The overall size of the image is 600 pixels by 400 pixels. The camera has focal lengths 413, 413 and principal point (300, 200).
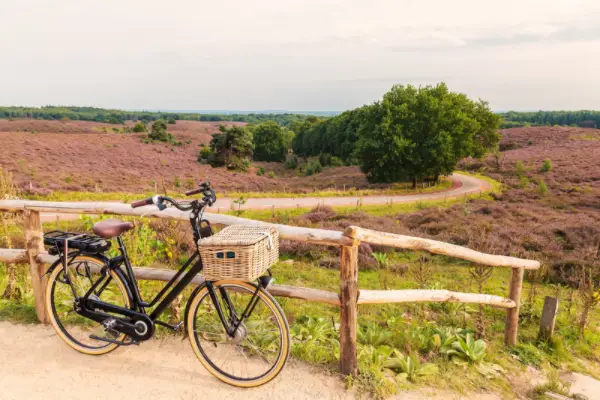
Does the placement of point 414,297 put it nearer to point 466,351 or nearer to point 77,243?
point 466,351

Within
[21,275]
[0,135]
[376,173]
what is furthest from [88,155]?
[21,275]

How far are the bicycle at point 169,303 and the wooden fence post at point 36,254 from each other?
44 cm

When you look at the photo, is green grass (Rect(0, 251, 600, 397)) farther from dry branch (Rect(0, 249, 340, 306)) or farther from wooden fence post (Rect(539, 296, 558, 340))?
dry branch (Rect(0, 249, 340, 306))

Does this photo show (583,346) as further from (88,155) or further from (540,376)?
(88,155)

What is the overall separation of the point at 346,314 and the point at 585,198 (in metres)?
30.2

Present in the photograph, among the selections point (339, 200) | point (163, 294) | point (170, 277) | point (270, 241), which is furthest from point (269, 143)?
point (270, 241)

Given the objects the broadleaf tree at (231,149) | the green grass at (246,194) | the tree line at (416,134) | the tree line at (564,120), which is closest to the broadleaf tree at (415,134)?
the tree line at (416,134)

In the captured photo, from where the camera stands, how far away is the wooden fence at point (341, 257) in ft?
13.0

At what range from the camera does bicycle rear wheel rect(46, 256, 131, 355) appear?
4340 millimetres

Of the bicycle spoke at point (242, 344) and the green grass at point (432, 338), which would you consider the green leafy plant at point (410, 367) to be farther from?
the bicycle spoke at point (242, 344)

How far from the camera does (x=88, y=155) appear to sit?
42156 mm

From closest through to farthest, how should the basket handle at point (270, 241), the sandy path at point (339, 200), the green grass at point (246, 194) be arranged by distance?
the basket handle at point (270, 241) → the green grass at point (246, 194) → the sandy path at point (339, 200)

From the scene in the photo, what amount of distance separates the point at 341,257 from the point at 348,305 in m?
0.48

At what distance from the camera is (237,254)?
132 inches
